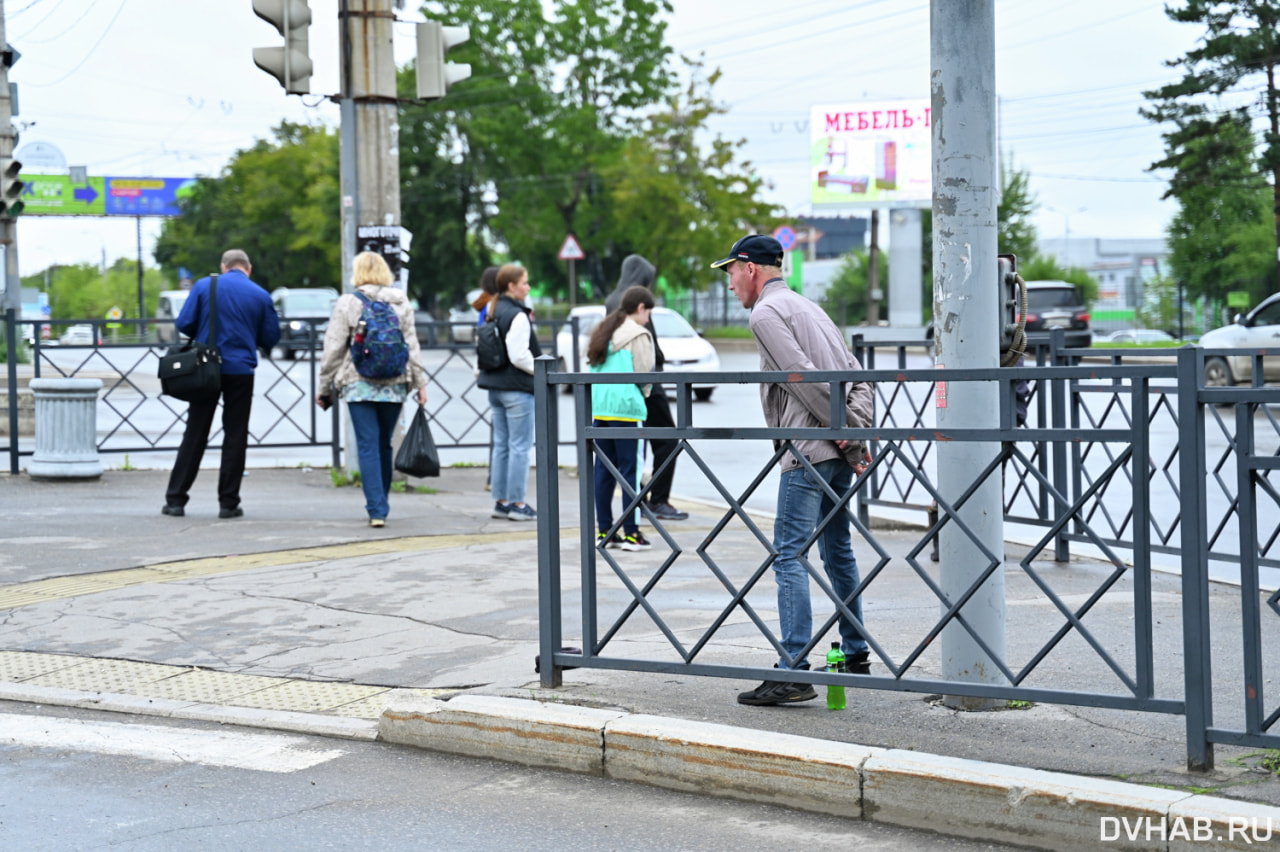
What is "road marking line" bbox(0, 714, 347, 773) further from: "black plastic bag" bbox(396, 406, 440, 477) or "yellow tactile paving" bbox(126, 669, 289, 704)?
"black plastic bag" bbox(396, 406, 440, 477)

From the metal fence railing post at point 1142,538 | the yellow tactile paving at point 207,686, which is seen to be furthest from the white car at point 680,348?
the metal fence railing post at point 1142,538

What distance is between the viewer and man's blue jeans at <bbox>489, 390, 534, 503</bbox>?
399 inches

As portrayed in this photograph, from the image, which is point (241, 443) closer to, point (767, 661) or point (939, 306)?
point (767, 661)

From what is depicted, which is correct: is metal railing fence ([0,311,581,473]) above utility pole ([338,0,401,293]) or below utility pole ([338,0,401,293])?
below

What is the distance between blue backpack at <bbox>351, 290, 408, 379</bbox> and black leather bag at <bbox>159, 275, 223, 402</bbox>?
3.66 ft

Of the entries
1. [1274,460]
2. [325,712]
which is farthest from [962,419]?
[325,712]

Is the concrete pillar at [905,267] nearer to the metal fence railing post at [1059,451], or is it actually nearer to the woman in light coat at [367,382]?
the woman in light coat at [367,382]

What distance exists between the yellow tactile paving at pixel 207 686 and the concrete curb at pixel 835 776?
82 cm

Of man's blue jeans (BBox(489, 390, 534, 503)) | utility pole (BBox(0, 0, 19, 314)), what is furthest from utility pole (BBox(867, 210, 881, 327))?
man's blue jeans (BBox(489, 390, 534, 503))

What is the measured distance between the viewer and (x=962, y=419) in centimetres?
500

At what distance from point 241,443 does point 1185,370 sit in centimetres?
759

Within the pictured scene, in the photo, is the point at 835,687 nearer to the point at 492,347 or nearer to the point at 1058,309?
the point at 492,347

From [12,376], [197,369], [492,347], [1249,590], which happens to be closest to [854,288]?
[12,376]

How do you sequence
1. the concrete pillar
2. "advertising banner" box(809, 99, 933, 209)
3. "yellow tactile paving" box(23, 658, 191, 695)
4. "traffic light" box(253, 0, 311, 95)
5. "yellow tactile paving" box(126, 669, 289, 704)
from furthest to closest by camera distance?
the concrete pillar
"advertising banner" box(809, 99, 933, 209)
"traffic light" box(253, 0, 311, 95)
"yellow tactile paving" box(23, 658, 191, 695)
"yellow tactile paving" box(126, 669, 289, 704)
